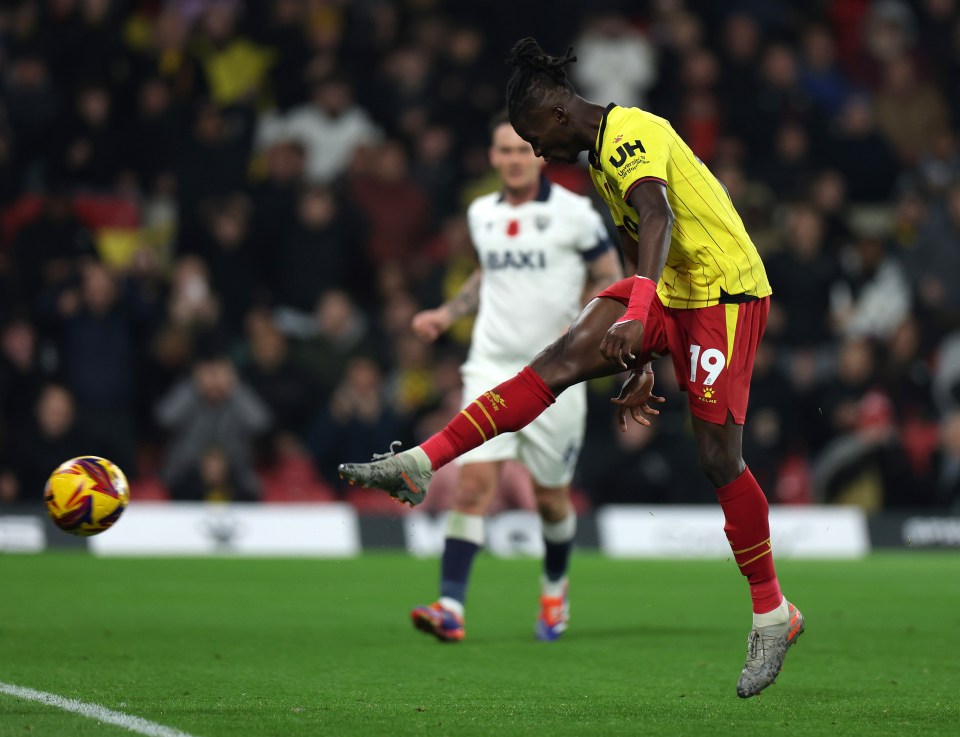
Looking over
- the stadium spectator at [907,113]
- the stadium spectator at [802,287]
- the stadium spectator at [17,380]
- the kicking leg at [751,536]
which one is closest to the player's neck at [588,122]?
the kicking leg at [751,536]

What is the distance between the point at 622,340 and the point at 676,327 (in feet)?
2.12

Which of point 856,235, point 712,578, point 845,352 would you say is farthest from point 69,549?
point 856,235

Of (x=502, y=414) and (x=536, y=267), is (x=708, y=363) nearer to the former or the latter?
(x=502, y=414)

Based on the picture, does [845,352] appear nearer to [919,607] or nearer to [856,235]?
[856,235]

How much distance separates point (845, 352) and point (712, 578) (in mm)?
4053

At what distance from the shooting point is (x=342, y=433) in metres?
14.9

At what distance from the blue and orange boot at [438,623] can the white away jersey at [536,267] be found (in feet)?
4.82

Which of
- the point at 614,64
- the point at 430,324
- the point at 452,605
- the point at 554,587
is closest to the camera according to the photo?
the point at 452,605

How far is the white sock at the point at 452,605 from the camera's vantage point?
8594 millimetres

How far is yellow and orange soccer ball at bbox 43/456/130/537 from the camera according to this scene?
7.17 m

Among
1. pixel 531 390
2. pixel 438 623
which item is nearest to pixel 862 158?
pixel 438 623

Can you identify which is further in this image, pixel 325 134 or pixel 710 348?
pixel 325 134

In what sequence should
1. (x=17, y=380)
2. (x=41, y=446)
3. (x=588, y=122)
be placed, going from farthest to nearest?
(x=17, y=380), (x=41, y=446), (x=588, y=122)

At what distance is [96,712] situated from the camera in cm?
587
